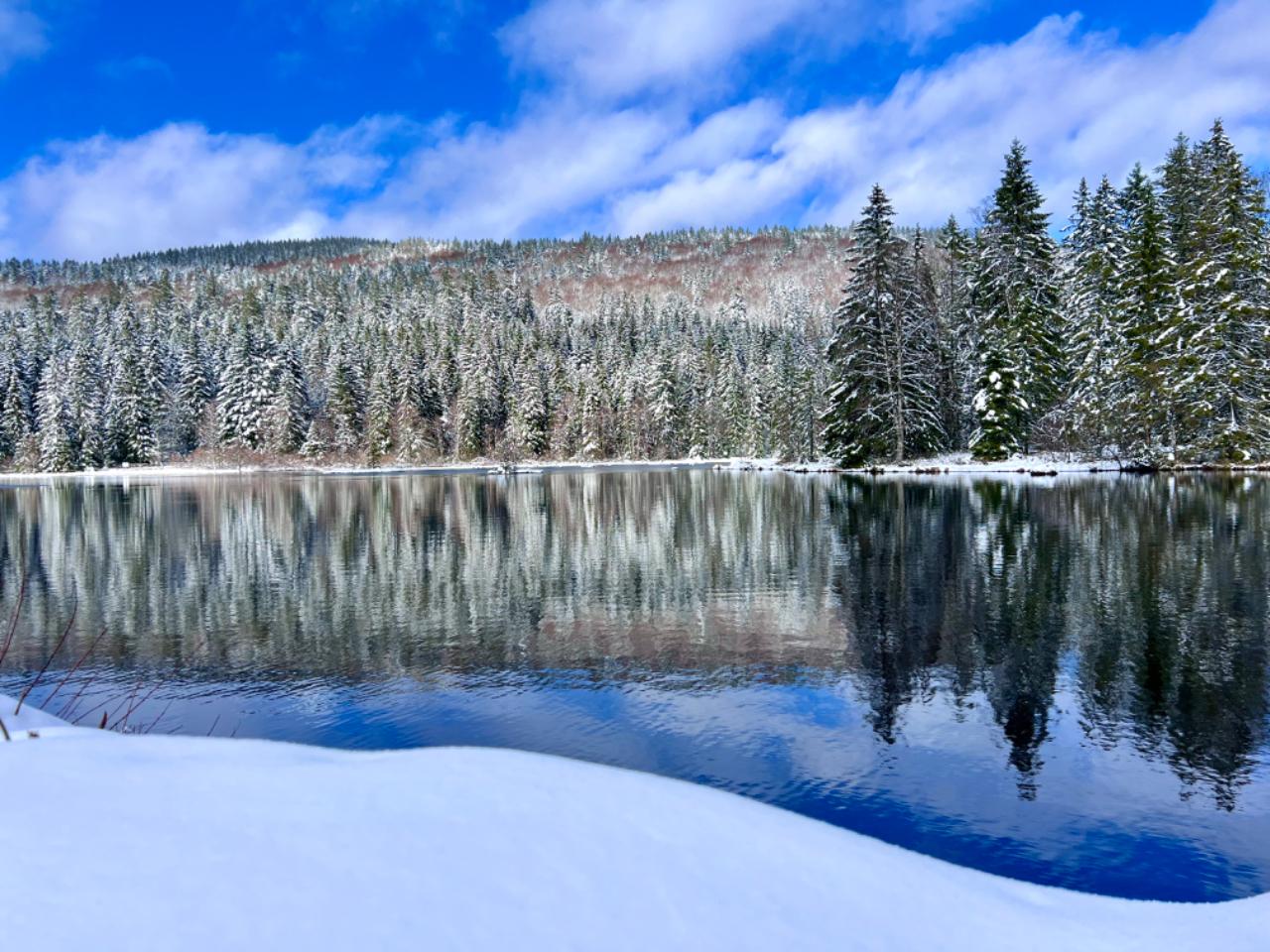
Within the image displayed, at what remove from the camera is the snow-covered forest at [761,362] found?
4091 cm

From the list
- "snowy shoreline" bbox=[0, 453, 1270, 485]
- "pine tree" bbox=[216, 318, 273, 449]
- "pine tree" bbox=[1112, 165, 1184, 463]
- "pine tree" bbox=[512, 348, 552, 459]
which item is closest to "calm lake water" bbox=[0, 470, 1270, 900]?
"pine tree" bbox=[1112, 165, 1184, 463]

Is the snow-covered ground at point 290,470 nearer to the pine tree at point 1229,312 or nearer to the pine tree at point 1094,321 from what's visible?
the pine tree at point 1094,321

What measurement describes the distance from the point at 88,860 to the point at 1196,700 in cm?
982

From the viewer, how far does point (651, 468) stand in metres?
81.8

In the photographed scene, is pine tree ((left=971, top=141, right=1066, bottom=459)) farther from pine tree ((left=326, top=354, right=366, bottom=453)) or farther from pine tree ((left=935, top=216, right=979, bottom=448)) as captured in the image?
pine tree ((left=326, top=354, right=366, bottom=453))

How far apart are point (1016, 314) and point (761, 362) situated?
184 feet

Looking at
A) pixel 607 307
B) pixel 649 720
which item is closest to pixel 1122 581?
pixel 649 720

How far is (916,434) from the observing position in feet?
163

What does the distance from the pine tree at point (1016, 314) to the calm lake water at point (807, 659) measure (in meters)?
20.3

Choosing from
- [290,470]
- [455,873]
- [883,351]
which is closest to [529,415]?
[290,470]

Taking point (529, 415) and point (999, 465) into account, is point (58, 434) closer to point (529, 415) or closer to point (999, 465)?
point (529, 415)

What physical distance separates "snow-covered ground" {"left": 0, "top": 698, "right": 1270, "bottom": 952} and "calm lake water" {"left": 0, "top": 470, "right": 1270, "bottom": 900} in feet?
7.01

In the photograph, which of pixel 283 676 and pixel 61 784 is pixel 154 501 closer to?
pixel 283 676

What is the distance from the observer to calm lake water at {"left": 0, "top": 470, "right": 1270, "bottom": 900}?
262 inches
